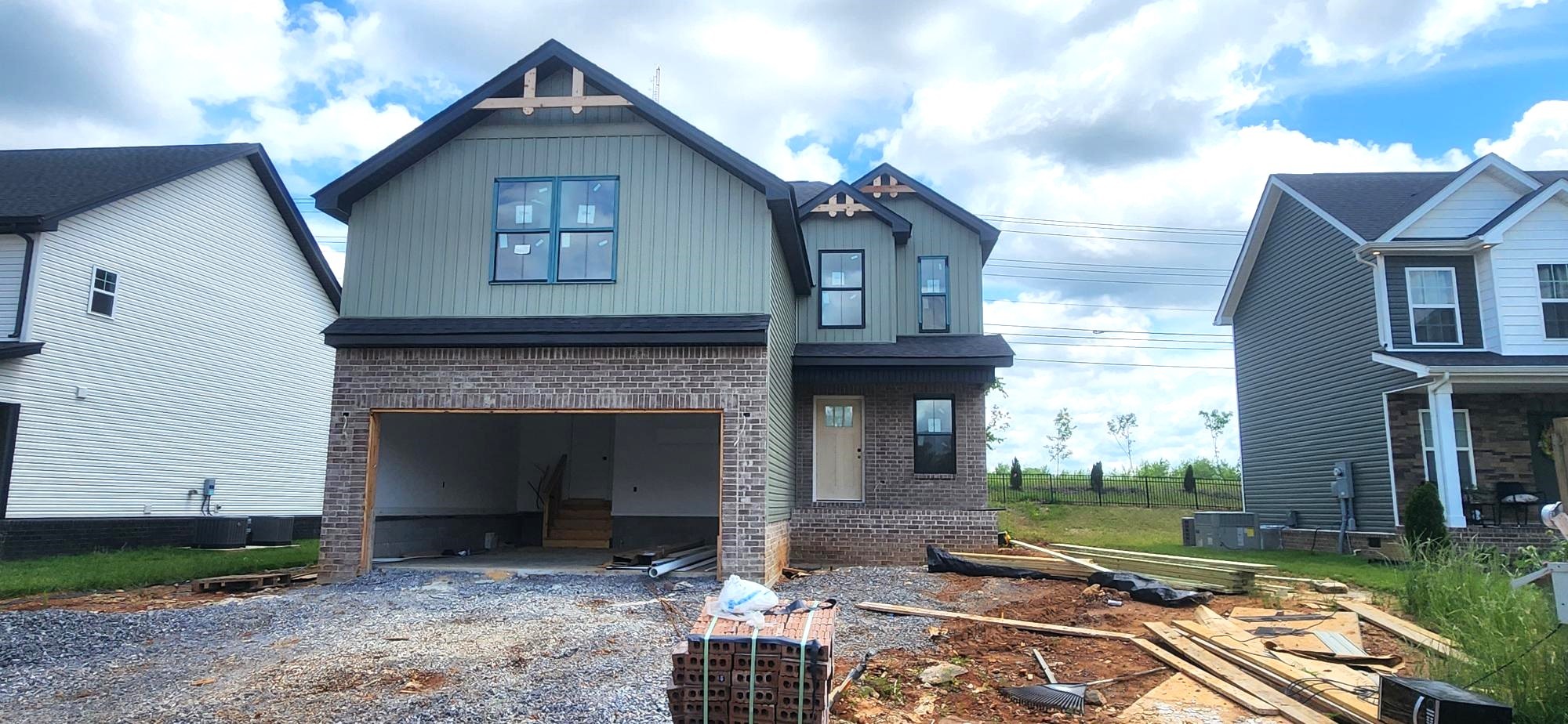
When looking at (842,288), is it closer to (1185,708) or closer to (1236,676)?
(1236,676)

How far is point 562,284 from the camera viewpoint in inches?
485

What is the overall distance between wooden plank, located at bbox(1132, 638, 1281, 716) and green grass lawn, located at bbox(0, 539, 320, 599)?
12315 mm

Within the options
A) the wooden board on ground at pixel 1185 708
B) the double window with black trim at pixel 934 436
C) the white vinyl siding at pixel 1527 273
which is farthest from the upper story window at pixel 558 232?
the white vinyl siding at pixel 1527 273

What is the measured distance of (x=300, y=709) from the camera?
612 cm

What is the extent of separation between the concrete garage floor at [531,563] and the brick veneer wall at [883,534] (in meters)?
3.08

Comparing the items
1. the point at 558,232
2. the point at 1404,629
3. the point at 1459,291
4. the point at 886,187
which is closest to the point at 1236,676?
the point at 1404,629

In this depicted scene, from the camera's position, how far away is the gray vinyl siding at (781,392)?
12.5m

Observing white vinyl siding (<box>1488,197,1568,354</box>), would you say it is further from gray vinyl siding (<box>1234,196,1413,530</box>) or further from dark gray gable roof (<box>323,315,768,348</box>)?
dark gray gable roof (<box>323,315,768,348</box>)

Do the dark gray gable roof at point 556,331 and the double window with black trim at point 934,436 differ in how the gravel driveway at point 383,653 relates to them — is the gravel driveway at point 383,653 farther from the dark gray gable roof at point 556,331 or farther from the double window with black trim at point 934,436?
the double window with black trim at point 934,436

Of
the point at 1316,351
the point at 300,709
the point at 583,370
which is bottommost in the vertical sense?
the point at 300,709

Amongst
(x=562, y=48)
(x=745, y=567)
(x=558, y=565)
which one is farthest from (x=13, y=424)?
(x=745, y=567)

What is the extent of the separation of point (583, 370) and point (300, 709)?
246 inches

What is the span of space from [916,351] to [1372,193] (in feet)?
35.9

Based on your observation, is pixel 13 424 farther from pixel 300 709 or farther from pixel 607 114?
pixel 300 709
